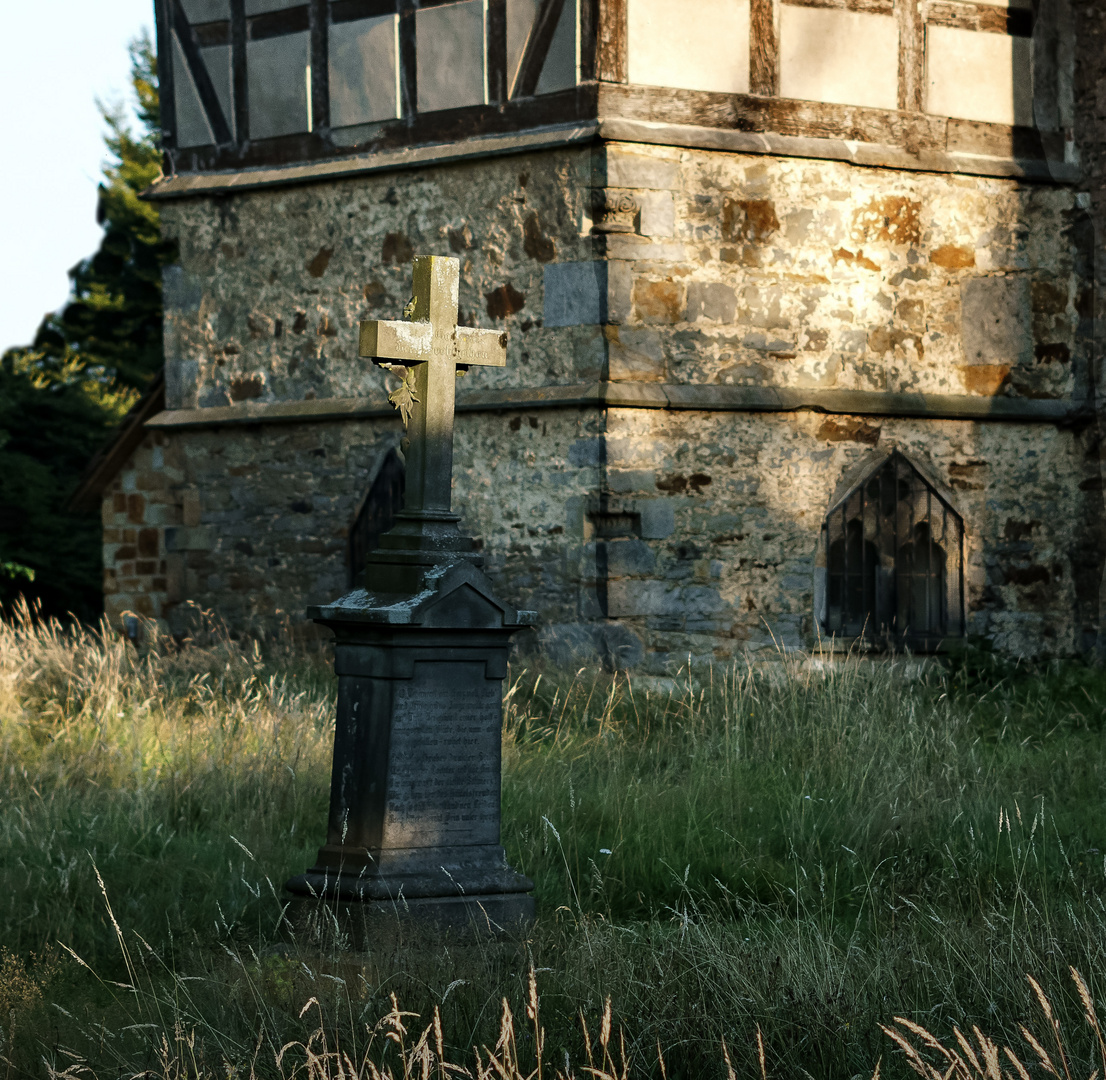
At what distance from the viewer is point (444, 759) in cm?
523

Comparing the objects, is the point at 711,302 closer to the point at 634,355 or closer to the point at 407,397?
the point at 634,355

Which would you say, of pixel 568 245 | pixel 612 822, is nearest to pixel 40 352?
pixel 568 245

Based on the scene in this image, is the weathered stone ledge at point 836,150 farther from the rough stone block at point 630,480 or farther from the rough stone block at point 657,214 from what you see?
the rough stone block at point 630,480

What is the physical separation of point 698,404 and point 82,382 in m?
14.4

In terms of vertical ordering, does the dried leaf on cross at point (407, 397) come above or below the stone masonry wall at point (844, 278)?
below

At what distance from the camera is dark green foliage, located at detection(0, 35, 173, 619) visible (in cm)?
1683

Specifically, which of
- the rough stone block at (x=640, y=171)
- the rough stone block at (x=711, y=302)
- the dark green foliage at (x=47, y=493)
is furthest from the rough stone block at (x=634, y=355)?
the dark green foliage at (x=47, y=493)

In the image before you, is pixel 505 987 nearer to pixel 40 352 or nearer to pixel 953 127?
pixel 953 127

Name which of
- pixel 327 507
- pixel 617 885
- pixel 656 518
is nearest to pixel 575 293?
pixel 656 518

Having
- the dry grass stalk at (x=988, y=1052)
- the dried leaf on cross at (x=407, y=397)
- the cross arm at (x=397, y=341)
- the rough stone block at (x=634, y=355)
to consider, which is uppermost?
the rough stone block at (x=634, y=355)

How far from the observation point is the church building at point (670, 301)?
984 centimetres

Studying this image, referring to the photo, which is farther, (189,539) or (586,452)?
(189,539)

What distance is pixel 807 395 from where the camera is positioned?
10.2 metres

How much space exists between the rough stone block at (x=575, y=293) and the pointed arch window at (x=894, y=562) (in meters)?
2.22
